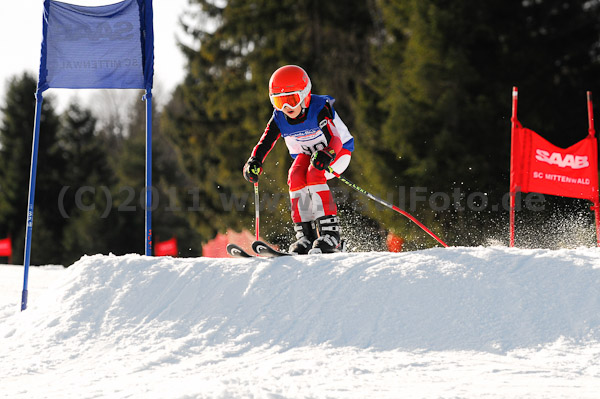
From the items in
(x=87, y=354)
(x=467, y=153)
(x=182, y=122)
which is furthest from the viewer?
(x=182, y=122)

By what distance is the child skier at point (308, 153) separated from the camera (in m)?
5.36

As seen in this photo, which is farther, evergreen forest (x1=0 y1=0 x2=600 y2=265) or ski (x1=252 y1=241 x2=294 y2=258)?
evergreen forest (x1=0 y1=0 x2=600 y2=265)

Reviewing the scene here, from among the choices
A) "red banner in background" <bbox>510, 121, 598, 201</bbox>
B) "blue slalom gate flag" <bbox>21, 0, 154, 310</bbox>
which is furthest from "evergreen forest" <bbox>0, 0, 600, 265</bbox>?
"blue slalom gate flag" <bbox>21, 0, 154, 310</bbox>

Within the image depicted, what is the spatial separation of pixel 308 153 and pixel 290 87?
0.65 metres

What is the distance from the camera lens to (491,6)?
14422 mm

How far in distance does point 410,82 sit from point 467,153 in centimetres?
217

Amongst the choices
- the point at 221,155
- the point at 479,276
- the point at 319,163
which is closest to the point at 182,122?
the point at 221,155

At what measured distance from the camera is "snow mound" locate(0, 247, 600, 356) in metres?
3.80

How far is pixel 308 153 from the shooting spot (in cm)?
561

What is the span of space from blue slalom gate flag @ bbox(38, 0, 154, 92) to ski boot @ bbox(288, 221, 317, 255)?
2186 millimetres

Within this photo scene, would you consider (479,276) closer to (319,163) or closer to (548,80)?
(319,163)

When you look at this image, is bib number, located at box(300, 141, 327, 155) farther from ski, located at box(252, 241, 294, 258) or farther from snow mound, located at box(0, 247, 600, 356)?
snow mound, located at box(0, 247, 600, 356)

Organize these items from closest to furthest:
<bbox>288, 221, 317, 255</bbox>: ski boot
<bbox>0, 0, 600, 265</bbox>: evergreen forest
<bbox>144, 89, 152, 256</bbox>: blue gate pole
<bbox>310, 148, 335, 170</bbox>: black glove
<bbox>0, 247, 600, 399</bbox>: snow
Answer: <bbox>0, 247, 600, 399</bbox>: snow < <bbox>310, 148, 335, 170</bbox>: black glove < <bbox>288, 221, 317, 255</bbox>: ski boot < <bbox>144, 89, 152, 256</bbox>: blue gate pole < <bbox>0, 0, 600, 265</bbox>: evergreen forest

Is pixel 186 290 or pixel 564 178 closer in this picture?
pixel 186 290
